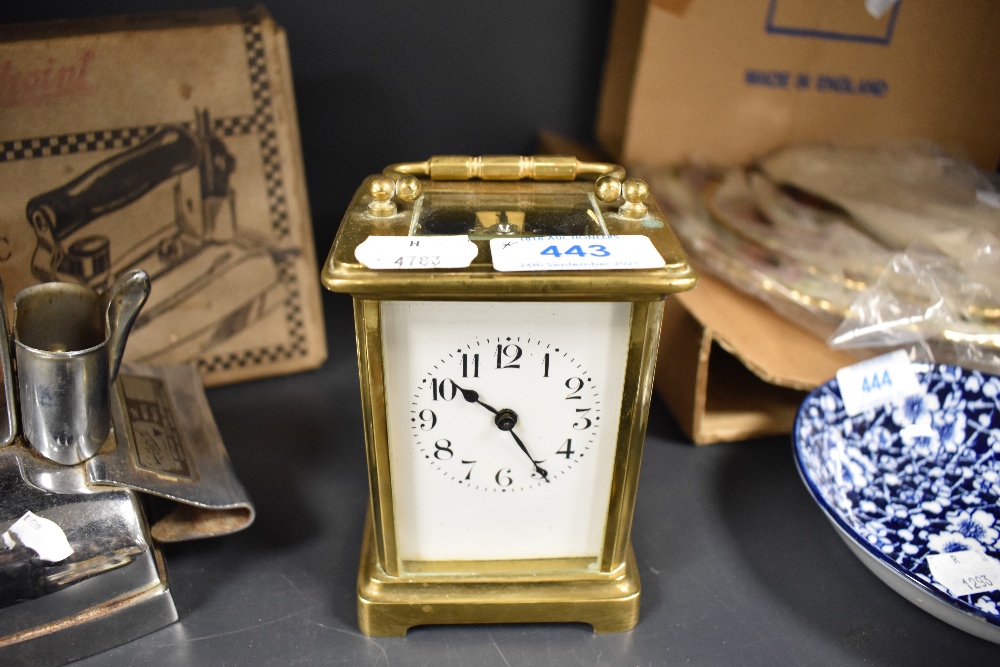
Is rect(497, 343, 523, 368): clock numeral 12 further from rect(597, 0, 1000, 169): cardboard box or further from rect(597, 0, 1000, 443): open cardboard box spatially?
rect(597, 0, 1000, 169): cardboard box

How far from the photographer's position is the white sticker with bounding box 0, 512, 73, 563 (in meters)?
0.60

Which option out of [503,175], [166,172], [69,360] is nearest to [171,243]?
[166,172]

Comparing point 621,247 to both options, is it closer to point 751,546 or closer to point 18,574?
point 751,546

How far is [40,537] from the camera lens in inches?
23.8

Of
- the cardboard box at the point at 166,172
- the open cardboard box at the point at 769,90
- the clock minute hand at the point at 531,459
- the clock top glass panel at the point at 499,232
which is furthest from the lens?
the open cardboard box at the point at 769,90

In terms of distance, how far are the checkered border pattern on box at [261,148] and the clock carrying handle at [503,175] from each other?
0.26 m

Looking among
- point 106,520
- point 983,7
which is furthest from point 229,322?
point 983,7

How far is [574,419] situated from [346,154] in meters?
0.64

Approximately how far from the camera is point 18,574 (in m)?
0.60

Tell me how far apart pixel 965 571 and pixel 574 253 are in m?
0.50

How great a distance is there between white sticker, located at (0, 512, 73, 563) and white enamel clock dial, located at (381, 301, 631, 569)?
0.26 m

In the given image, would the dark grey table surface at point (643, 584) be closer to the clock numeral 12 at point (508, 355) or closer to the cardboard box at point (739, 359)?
the cardboard box at point (739, 359)

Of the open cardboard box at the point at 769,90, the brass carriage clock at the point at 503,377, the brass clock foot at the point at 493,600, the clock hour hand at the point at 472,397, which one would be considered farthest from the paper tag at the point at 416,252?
the open cardboard box at the point at 769,90

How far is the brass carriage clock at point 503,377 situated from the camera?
0.53m
